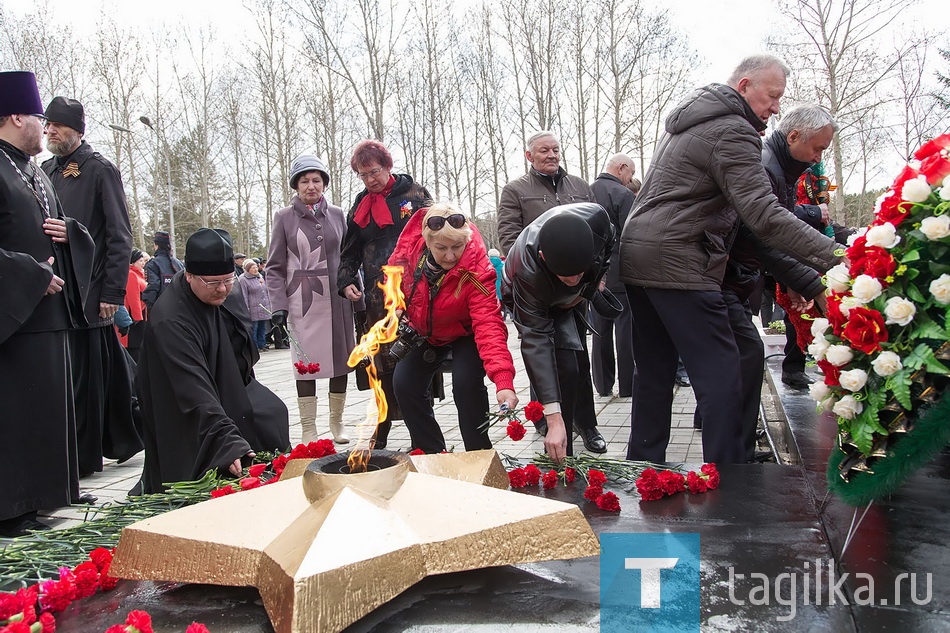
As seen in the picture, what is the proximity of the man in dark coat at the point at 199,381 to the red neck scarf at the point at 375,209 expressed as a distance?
125 cm

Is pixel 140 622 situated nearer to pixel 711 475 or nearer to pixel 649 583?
pixel 649 583

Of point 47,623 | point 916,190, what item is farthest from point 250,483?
point 916,190

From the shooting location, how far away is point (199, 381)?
3400 mm

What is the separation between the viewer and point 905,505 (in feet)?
7.54

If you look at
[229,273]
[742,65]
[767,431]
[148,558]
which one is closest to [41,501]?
[229,273]

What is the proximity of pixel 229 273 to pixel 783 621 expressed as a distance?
295cm

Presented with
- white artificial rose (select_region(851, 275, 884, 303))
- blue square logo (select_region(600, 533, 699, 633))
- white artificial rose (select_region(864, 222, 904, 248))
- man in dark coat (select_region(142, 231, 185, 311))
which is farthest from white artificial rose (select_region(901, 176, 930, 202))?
man in dark coat (select_region(142, 231, 185, 311))

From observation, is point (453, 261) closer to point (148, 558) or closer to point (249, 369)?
point (249, 369)

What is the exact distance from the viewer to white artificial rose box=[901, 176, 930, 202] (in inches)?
73.8

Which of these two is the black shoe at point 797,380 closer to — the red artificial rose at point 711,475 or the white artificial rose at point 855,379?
the red artificial rose at point 711,475

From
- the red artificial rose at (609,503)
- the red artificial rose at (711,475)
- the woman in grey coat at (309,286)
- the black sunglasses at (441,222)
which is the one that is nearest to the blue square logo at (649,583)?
the red artificial rose at (609,503)

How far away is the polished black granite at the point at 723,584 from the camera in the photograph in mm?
1655

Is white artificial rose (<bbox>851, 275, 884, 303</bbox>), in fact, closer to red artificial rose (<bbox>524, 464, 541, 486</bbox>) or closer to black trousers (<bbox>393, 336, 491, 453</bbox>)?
red artificial rose (<bbox>524, 464, 541, 486</bbox>)

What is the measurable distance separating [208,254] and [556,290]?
172cm
